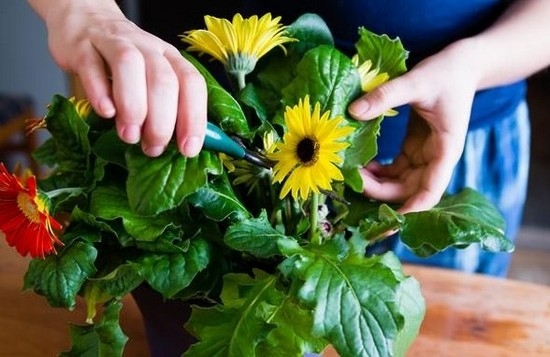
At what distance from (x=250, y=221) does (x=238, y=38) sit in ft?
0.39

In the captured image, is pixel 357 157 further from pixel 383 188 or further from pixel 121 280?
pixel 121 280

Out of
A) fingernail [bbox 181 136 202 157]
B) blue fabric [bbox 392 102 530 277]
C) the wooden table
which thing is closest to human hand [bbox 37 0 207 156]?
fingernail [bbox 181 136 202 157]

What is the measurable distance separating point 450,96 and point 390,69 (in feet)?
0.17

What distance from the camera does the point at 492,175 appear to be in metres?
0.93

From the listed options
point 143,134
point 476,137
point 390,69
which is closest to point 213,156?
point 143,134

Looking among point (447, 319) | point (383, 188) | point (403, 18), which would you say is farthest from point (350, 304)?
point (403, 18)

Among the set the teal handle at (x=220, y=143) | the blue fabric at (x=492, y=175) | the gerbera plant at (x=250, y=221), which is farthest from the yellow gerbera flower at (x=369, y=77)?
the blue fabric at (x=492, y=175)

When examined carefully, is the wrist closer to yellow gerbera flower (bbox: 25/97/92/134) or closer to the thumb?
yellow gerbera flower (bbox: 25/97/92/134)

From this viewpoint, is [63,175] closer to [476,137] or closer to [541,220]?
[476,137]

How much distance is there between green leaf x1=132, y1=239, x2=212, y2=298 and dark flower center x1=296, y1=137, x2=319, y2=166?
0.08 m

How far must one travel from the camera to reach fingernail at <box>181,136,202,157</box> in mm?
435

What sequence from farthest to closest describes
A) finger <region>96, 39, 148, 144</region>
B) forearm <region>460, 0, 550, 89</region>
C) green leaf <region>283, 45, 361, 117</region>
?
forearm <region>460, 0, 550, 89</region>
green leaf <region>283, 45, 361, 117</region>
finger <region>96, 39, 148, 144</region>

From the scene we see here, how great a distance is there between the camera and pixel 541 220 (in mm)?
2027

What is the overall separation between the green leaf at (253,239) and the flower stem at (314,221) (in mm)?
39
